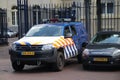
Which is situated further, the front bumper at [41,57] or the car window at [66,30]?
the car window at [66,30]

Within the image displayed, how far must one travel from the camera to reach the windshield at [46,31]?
15443 mm

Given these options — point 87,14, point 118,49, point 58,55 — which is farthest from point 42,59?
point 87,14

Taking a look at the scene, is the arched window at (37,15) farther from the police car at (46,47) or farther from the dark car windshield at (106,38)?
the dark car windshield at (106,38)

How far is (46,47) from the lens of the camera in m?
14.0

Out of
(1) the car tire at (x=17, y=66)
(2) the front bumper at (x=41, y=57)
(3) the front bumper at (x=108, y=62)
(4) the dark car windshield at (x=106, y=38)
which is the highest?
(4) the dark car windshield at (x=106, y=38)

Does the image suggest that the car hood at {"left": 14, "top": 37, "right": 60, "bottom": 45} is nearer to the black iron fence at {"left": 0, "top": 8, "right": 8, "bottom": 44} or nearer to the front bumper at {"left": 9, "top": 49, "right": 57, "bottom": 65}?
the front bumper at {"left": 9, "top": 49, "right": 57, "bottom": 65}

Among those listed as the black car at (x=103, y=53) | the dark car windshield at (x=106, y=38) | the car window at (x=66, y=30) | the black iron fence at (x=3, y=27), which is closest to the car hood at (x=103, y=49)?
the black car at (x=103, y=53)

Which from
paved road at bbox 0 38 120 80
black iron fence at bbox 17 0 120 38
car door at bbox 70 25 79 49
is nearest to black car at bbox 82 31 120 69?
paved road at bbox 0 38 120 80

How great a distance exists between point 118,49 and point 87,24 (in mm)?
8267

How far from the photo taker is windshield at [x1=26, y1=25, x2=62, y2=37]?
50.7ft

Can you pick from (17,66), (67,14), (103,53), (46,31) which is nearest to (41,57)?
(17,66)

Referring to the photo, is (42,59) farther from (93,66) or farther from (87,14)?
(87,14)

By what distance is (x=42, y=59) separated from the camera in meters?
14.0

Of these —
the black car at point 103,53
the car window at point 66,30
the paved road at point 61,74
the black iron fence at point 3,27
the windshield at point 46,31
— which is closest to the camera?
the paved road at point 61,74
